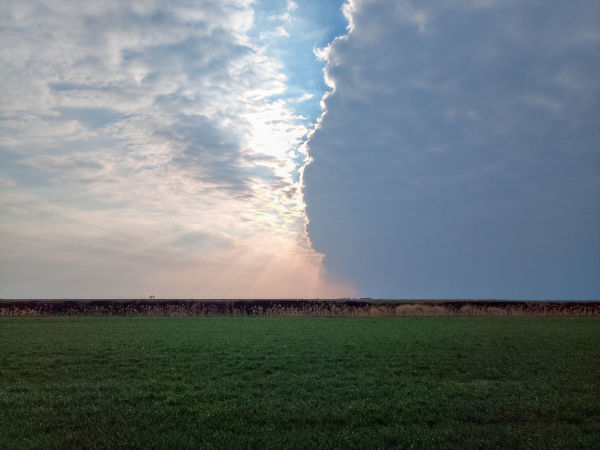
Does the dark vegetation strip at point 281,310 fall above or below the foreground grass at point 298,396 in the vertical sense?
above

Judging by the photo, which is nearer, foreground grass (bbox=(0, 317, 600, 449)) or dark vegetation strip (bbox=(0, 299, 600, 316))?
foreground grass (bbox=(0, 317, 600, 449))

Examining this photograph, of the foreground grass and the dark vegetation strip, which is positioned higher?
the dark vegetation strip

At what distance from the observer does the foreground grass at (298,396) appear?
9586 millimetres

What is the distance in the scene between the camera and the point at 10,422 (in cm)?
1063

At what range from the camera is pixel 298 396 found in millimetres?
12695

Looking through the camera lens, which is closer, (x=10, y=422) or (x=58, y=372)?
(x=10, y=422)

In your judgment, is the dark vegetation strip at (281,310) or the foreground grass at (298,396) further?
the dark vegetation strip at (281,310)

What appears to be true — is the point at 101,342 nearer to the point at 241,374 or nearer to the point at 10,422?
the point at 241,374

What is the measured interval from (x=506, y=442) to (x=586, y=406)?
405 cm

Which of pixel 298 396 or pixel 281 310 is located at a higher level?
pixel 281 310

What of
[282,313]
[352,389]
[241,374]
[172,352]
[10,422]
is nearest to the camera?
[10,422]

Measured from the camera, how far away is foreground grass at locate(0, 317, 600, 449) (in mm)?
9586

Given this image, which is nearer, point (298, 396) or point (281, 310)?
point (298, 396)

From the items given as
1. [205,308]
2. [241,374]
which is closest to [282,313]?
[205,308]
